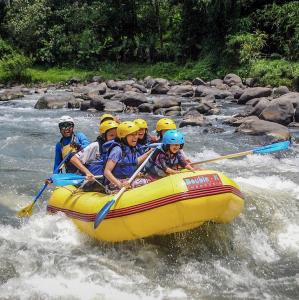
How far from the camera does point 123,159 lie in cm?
532

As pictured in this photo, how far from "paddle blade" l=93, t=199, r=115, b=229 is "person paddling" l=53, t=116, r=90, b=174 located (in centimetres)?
152

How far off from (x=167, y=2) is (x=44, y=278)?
75.6 ft

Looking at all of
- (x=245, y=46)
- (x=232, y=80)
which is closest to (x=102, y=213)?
(x=232, y=80)

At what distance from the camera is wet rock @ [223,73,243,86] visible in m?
19.1

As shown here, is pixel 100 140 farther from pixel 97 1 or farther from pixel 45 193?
pixel 97 1

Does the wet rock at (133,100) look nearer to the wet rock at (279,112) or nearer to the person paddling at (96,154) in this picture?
the wet rock at (279,112)

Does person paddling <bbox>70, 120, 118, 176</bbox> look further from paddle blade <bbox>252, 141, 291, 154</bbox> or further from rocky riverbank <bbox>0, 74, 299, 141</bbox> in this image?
rocky riverbank <bbox>0, 74, 299, 141</bbox>

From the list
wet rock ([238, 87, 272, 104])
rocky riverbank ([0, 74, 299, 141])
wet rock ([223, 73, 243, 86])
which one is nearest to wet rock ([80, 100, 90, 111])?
rocky riverbank ([0, 74, 299, 141])

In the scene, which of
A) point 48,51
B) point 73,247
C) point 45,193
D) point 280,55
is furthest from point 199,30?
point 73,247

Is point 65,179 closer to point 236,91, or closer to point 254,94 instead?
point 254,94

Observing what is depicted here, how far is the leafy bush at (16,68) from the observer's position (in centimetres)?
2330

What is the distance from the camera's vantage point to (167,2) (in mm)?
25516

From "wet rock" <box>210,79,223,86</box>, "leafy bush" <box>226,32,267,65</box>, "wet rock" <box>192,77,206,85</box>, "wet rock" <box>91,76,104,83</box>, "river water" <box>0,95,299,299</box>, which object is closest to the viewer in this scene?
"river water" <box>0,95,299,299</box>

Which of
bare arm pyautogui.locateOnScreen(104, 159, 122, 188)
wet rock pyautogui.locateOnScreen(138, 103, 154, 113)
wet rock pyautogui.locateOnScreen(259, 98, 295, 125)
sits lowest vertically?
wet rock pyautogui.locateOnScreen(138, 103, 154, 113)
